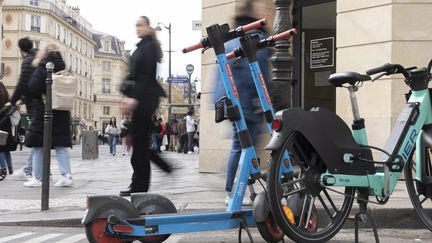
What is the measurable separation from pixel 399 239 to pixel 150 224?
7.59 feet

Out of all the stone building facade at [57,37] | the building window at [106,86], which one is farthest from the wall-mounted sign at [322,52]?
the building window at [106,86]

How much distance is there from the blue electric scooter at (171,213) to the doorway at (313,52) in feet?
22.9

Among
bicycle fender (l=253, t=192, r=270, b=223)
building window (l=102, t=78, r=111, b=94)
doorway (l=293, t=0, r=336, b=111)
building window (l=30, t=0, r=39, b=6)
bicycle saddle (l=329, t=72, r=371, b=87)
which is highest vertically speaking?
building window (l=30, t=0, r=39, b=6)

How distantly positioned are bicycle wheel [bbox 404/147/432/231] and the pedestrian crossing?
2.71 metres

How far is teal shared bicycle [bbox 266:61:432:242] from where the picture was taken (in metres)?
3.66

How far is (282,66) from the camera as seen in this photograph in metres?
6.98

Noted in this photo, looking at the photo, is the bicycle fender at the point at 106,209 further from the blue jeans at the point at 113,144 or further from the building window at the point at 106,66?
the building window at the point at 106,66

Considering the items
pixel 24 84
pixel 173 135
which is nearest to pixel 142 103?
pixel 24 84

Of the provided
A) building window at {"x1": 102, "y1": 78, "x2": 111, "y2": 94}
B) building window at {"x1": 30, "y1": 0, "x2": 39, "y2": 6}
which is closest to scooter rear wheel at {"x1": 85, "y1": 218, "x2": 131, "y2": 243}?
building window at {"x1": 30, "y1": 0, "x2": 39, "y2": 6}

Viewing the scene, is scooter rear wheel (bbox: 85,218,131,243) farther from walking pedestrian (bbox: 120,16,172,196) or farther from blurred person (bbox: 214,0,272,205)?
walking pedestrian (bbox: 120,16,172,196)

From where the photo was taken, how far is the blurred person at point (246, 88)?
4949mm

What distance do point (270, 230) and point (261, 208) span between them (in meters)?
0.23

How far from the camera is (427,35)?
781cm

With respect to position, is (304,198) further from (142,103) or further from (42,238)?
(42,238)
